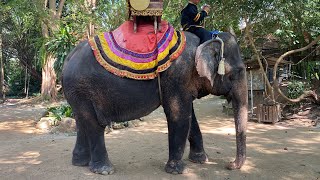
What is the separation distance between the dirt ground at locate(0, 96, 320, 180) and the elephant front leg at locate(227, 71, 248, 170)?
6.6 inches

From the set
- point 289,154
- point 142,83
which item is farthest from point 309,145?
point 142,83

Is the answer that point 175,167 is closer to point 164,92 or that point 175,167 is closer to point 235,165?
point 235,165

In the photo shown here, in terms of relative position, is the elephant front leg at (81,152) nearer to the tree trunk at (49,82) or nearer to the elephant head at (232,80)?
the elephant head at (232,80)

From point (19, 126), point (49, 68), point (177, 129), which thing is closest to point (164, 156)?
point (177, 129)

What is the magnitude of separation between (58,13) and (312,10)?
519 inches

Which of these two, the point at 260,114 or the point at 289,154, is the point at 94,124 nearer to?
the point at 289,154

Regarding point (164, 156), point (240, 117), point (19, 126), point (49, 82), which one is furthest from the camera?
point (49, 82)

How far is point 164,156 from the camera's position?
5.32 meters

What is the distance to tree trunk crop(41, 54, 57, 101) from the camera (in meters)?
18.2

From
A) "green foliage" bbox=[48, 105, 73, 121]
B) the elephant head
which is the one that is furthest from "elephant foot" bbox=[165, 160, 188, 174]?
"green foliage" bbox=[48, 105, 73, 121]

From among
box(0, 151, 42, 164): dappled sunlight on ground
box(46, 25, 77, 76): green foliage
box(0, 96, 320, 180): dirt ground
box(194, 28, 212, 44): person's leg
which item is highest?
box(46, 25, 77, 76): green foliage

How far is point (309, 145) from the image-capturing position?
6.29 meters

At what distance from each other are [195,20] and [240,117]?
1463 millimetres

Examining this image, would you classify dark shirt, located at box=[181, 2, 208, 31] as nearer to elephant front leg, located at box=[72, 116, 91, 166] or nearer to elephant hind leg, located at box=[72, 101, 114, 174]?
elephant hind leg, located at box=[72, 101, 114, 174]
